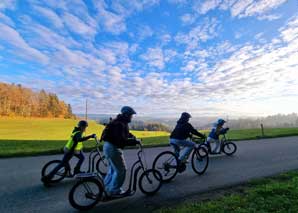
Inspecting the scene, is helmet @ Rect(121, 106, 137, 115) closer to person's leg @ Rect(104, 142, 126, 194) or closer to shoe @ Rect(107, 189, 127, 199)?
person's leg @ Rect(104, 142, 126, 194)

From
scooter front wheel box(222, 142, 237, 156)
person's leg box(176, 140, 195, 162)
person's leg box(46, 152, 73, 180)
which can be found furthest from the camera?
scooter front wheel box(222, 142, 237, 156)

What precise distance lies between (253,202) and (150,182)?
230cm

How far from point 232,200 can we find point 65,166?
14.6 feet

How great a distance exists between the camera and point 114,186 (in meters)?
4.50

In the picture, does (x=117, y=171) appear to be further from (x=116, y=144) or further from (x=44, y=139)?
(x=44, y=139)

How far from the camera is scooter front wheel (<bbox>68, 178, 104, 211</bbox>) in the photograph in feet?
13.9

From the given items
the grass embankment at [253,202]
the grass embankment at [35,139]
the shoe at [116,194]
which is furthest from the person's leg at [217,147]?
the shoe at [116,194]

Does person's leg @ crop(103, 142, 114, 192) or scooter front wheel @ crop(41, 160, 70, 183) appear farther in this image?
scooter front wheel @ crop(41, 160, 70, 183)

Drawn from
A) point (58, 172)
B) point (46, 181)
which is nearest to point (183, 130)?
point (58, 172)

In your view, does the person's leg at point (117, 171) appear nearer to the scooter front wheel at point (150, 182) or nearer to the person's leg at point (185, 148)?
the scooter front wheel at point (150, 182)

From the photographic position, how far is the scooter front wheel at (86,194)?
4.24 metres

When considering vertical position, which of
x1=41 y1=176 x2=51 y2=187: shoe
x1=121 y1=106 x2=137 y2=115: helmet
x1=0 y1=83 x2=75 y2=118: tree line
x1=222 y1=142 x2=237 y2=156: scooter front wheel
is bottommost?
x1=41 y1=176 x2=51 y2=187: shoe

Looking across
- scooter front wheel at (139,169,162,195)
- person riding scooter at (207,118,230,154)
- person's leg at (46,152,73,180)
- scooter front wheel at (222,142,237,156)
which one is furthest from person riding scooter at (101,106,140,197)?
scooter front wheel at (222,142,237,156)

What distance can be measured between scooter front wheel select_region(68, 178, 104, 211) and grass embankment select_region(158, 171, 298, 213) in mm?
1399
